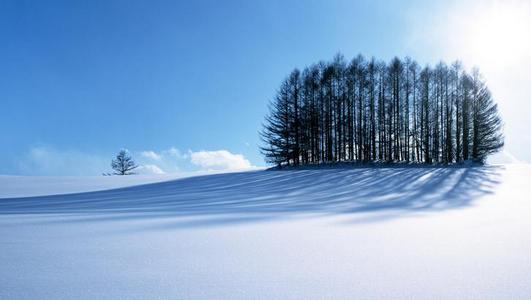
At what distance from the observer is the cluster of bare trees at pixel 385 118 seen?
22422 millimetres

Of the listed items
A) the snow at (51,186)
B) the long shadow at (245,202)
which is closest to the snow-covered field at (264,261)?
the long shadow at (245,202)

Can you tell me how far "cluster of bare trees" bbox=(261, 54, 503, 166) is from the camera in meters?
22.4

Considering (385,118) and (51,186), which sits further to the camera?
(385,118)

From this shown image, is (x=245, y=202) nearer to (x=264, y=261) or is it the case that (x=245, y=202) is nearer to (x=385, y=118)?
(x=264, y=261)

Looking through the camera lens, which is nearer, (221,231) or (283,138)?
(221,231)

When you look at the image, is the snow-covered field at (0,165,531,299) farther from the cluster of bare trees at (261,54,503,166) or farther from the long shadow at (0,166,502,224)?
the cluster of bare trees at (261,54,503,166)

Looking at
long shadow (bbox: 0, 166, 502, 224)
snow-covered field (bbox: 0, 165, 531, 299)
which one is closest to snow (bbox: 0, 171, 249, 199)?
long shadow (bbox: 0, 166, 502, 224)

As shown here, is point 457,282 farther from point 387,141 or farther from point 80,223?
point 387,141

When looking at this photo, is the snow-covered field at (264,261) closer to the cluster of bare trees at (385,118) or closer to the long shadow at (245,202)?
the long shadow at (245,202)

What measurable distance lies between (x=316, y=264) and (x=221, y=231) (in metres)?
1.19

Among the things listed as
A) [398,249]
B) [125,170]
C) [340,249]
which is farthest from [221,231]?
[125,170]

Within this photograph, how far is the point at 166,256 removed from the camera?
69.0 inches

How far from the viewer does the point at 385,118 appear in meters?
22.7

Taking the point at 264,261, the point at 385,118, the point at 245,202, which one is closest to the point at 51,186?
the point at 245,202
